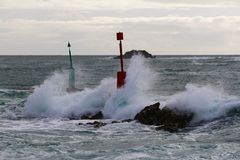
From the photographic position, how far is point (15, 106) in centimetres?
2177

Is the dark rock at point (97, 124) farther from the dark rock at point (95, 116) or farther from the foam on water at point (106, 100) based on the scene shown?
the dark rock at point (95, 116)

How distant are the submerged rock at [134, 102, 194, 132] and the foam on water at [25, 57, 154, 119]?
1.31 m

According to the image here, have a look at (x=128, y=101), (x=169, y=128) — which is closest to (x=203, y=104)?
(x=169, y=128)

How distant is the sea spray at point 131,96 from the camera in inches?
686

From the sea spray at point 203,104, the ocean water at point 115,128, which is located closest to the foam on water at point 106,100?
the ocean water at point 115,128

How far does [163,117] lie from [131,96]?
3.07 meters

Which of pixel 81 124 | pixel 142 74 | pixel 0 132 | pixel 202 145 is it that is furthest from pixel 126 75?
pixel 202 145

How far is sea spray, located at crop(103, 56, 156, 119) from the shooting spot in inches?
686

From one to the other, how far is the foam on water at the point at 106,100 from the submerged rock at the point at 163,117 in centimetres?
131

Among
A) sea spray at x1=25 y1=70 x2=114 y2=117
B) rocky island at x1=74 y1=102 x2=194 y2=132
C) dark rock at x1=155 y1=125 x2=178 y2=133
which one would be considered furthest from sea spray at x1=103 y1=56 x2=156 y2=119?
dark rock at x1=155 y1=125 x2=178 y2=133

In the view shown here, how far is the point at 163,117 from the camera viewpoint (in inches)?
610

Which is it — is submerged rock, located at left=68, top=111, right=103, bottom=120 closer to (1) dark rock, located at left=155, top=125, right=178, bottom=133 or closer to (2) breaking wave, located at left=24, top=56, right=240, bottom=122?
(2) breaking wave, located at left=24, top=56, right=240, bottom=122

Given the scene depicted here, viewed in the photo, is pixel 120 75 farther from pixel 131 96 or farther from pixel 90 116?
pixel 90 116

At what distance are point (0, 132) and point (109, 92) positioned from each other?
6.47 m
